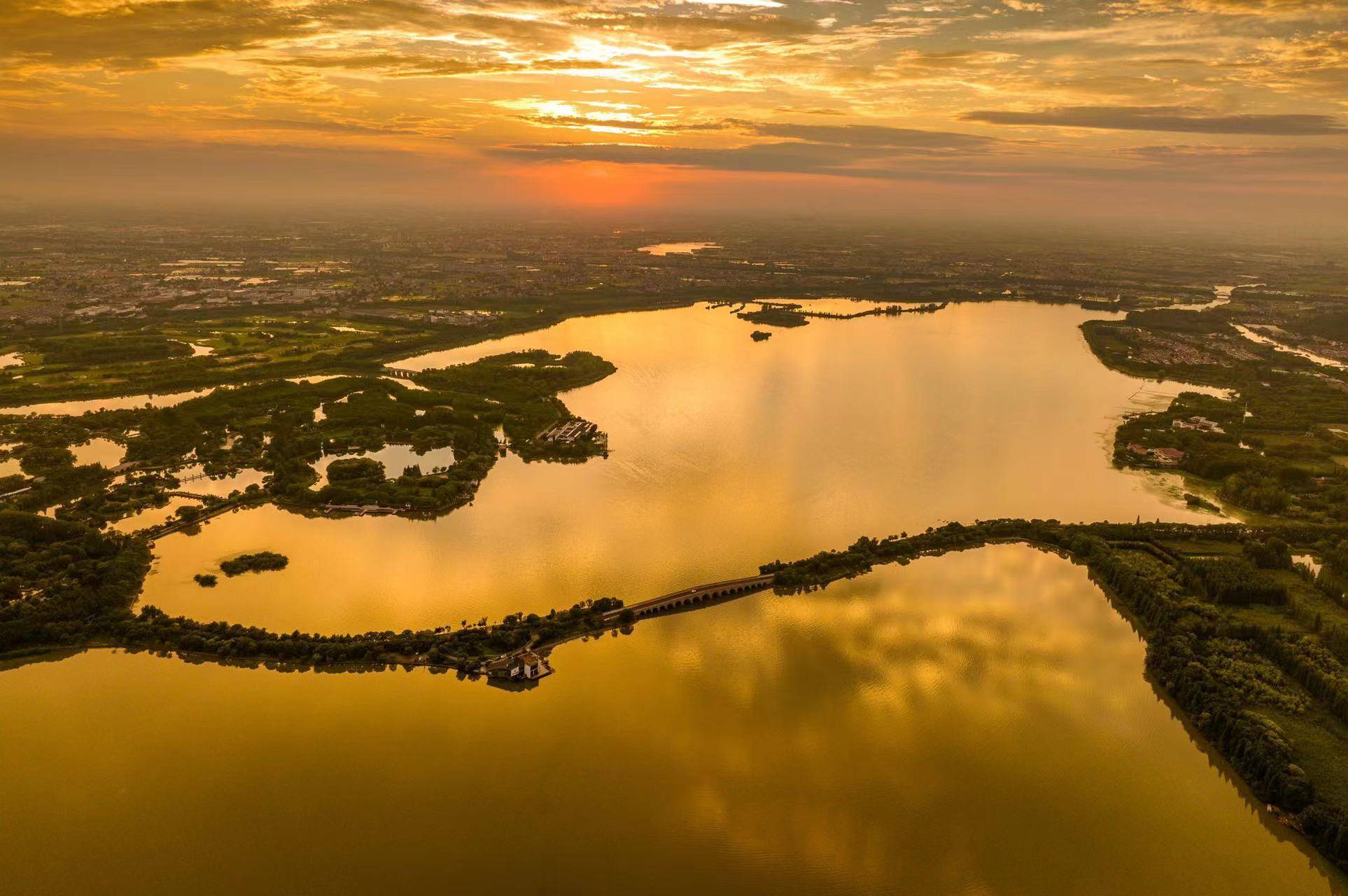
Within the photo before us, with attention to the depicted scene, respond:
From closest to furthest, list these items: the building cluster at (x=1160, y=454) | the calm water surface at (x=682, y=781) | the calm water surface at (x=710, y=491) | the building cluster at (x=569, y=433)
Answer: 1. the calm water surface at (x=682, y=781)
2. the calm water surface at (x=710, y=491)
3. the building cluster at (x=1160, y=454)
4. the building cluster at (x=569, y=433)

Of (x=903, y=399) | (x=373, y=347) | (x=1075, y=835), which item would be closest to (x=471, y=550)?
(x=1075, y=835)

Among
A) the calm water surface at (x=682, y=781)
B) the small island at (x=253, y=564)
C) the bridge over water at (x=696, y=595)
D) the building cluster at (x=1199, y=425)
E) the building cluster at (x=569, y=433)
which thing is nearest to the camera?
the calm water surface at (x=682, y=781)

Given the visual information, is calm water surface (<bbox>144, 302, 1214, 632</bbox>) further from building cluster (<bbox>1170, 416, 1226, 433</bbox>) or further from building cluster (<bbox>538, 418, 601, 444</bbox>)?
building cluster (<bbox>1170, 416, 1226, 433</bbox>)

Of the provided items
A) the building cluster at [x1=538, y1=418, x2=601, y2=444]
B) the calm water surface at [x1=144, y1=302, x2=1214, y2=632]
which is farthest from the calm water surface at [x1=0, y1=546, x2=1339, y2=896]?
the building cluster at [x1=538, y1=418, x2=601, y2=444]

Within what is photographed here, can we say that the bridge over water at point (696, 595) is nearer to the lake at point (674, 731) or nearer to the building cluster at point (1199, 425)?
the lake at point (674, 731)

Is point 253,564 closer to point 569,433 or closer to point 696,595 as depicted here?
point 696,595

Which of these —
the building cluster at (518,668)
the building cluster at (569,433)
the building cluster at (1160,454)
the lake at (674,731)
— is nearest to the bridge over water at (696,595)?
the lake at (674,731)

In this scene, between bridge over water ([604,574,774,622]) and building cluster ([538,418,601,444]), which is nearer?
bridge over water ([604,574,774,622])
